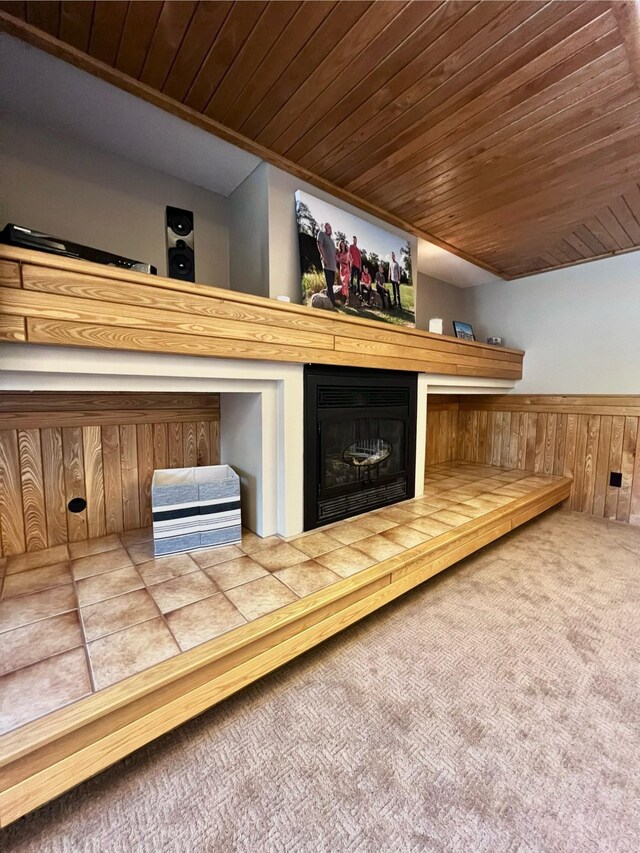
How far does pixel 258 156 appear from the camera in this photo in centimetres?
178

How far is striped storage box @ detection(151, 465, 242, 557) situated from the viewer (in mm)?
1608

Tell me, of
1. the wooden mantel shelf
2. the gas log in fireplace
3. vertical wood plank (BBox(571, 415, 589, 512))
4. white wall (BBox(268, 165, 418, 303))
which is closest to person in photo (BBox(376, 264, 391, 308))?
the wooden mantel shelf

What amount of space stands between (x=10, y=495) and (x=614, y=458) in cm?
415

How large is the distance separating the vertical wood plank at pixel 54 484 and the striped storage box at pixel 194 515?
1.61 feet

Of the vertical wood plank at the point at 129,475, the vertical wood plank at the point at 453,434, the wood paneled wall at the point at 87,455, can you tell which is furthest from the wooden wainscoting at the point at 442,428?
the vertical wood plank at the point at 129,475

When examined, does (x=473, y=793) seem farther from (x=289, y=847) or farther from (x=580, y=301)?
(x=580, y=301)

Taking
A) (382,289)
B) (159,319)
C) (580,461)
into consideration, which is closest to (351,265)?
(382,289)

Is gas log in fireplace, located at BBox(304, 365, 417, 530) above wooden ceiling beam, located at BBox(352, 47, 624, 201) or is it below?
below

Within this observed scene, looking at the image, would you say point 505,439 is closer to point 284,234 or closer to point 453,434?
point 453,434

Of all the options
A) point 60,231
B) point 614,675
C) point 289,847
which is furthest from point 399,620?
point 60,231

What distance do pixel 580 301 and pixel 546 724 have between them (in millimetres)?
3341

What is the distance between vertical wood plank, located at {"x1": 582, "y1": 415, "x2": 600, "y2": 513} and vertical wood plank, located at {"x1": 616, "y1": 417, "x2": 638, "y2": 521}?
0.61 feet

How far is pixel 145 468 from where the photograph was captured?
1985mm

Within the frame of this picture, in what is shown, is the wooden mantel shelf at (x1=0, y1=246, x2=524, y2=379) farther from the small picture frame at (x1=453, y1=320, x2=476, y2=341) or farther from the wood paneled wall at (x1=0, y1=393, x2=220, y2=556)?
the small picture frame at (x1=453, y1=320, x2=476, y2=341)
